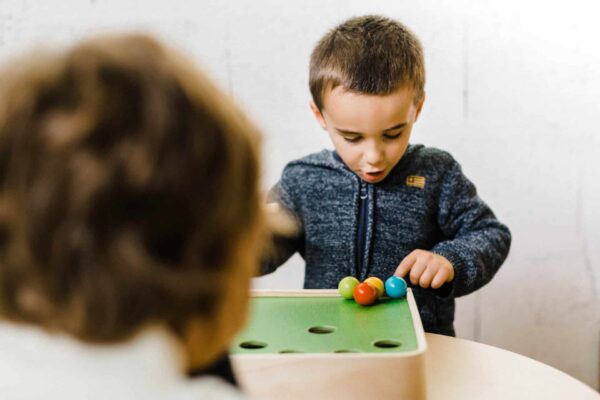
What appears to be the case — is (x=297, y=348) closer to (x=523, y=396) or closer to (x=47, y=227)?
(x=523, y=396)

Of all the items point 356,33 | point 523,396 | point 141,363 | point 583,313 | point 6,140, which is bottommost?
point 583,313

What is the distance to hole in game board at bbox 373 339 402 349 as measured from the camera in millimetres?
645

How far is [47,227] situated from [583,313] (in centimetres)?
138

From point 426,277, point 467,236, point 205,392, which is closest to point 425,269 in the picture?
point 426,277

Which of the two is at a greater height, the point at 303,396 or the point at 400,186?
the point at 400,186

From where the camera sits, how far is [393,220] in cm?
103

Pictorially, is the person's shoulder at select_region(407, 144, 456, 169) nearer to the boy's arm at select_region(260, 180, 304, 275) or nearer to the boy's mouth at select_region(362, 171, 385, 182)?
the boy's mouth at select_region(362, 171, 385, 182)

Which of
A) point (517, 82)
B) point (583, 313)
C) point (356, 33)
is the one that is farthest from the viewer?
point (583, 313)

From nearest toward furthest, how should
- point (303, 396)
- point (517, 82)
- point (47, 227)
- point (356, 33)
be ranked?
1. point (47, 227)
2. point (303, 396)
3. point (356, 33)
4. point (517, 82)

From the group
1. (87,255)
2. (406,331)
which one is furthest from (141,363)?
(406,331)

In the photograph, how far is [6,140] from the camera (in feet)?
1.02

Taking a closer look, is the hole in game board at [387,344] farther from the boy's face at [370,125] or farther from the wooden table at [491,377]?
the boy's face at [370,125]

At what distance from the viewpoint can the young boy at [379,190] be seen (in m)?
0.92

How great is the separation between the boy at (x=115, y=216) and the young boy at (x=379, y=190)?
0.59 metres
